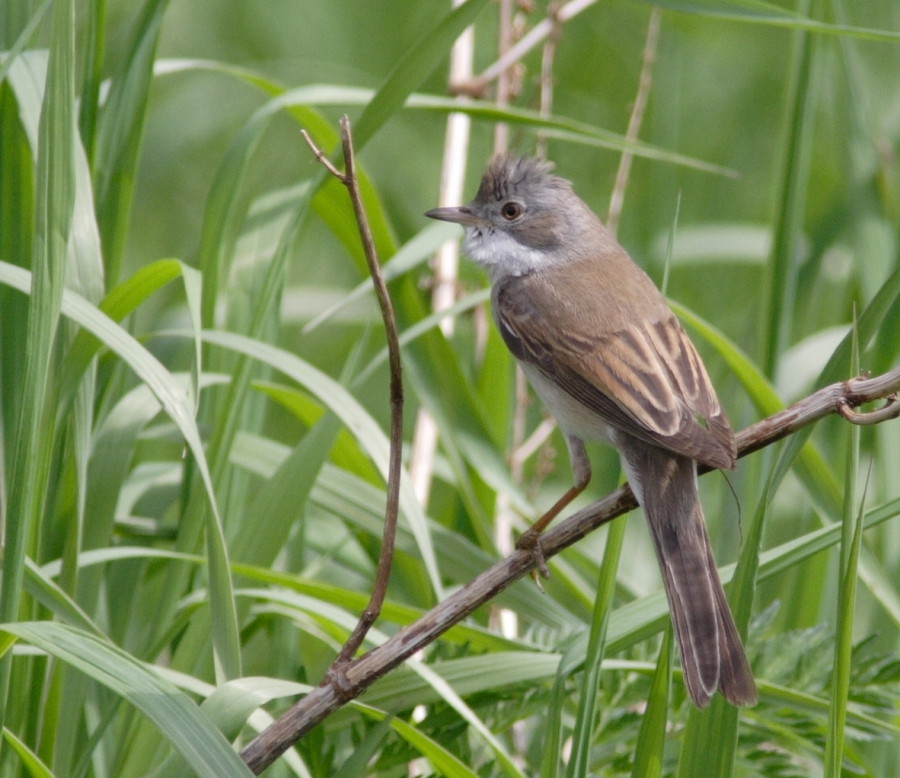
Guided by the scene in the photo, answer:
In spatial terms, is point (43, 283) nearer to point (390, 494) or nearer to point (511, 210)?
point (390, 494)

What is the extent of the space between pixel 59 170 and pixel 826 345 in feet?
7.83

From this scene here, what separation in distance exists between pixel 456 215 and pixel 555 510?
0.92 meters

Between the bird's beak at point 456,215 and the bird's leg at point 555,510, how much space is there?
2.24 ft

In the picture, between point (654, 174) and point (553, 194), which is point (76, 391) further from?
point (654, 174)

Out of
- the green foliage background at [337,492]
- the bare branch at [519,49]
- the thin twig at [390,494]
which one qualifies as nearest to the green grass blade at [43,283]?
the green foliage background at [337,492]

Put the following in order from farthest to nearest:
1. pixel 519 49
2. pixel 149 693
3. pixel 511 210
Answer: pixel 519 49 → pixel 511 210 → pixel 149 693

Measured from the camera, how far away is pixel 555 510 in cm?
258

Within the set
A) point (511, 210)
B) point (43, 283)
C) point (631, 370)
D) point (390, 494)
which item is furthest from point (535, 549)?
point (511, 210)

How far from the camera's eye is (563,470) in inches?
182

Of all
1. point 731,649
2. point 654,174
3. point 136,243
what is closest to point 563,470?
point 654,174

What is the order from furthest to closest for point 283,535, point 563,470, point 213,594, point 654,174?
point 563,470 → point 654,174 → point 283,535 → point 213,594

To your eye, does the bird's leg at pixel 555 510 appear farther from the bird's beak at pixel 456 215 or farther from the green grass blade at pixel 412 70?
the green grass blade at pixel 412 70

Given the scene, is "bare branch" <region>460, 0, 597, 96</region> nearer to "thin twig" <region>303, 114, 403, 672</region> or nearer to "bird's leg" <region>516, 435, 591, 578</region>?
"bird's leg" <region>516, 435, 591, 578</region>

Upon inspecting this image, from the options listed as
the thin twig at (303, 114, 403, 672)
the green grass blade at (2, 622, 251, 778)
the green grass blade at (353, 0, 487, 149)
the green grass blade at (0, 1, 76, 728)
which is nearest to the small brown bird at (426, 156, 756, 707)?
the thin twig at (303, 114, 403, 672)
